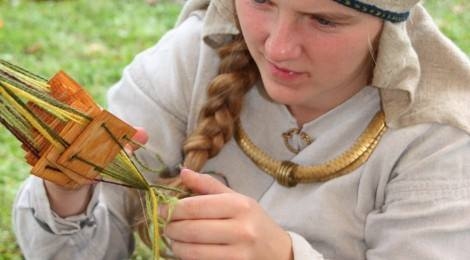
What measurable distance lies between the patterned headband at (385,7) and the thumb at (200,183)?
1.00ft

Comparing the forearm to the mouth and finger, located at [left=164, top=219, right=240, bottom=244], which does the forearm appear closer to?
finger, located at [left=164, top=219, right=240, bottom=244]

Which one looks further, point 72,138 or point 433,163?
point 433,163

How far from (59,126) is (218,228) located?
0.82 feet

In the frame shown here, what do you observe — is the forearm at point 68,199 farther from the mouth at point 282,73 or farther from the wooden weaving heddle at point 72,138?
the mouth at point 282,73

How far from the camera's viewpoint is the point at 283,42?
1099 millimetres

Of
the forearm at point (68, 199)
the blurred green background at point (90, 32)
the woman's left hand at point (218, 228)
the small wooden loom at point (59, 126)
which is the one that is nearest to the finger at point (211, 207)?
the woman's left hand at point (218, 228)

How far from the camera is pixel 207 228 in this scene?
107 centimetres

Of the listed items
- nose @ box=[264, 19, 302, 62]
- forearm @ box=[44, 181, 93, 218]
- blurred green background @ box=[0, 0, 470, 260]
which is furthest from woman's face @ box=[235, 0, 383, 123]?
blurred green background @ box=[0, 0, 470, 260]

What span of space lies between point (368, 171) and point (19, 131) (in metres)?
0.56

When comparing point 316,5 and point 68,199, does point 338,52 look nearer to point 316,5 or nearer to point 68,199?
point 316,5

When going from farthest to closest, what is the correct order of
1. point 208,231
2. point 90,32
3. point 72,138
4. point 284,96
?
1. point 90,32
2. point 284,96
3. point 208,231
4. point 72,138

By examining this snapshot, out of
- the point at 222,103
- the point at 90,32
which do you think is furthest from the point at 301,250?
the point at 90,32

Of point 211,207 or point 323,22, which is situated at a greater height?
point 323,22

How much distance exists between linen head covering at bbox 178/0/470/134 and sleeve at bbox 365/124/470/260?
31mm
